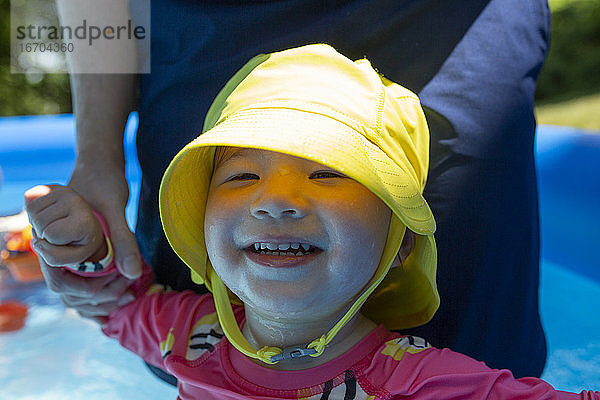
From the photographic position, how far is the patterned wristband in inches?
46.3

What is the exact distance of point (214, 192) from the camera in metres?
1.02

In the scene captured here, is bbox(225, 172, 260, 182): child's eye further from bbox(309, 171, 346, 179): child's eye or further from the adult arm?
the adult arm

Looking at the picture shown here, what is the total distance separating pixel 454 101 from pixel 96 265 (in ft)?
2.37

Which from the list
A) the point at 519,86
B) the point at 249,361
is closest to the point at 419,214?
the point at 249,361

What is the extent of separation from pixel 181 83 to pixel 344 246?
593mm

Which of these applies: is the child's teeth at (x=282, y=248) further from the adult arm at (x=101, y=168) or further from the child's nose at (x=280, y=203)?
the adult arm at (x=101, y=168)


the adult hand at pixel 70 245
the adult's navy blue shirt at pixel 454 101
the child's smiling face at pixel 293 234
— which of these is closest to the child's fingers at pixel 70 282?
the adult hand at pixel 70 245

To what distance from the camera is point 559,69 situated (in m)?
6.25

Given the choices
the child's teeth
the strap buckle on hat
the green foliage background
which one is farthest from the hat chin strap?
the green foliage background

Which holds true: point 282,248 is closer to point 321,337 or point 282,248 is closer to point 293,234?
point 293,234

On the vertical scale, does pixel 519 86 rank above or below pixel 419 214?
above

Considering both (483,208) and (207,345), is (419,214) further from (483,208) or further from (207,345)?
(207,345)

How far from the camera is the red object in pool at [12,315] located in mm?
2252

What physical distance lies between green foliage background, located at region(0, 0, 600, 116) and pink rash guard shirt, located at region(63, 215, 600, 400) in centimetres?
534
